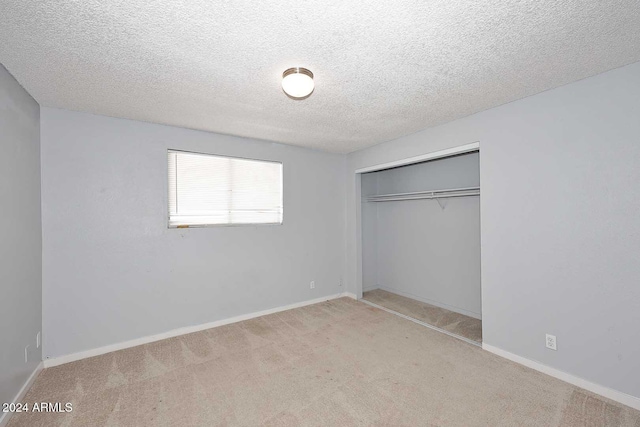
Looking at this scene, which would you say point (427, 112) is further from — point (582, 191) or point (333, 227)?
point (333, 227)

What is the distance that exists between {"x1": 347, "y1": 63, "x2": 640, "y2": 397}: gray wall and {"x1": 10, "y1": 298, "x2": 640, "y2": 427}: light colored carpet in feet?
1.08

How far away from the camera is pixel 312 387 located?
2.24 meters

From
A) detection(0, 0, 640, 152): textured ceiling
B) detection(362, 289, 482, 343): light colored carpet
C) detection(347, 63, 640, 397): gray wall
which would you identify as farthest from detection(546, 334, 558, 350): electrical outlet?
detection(0, 0, 640, 152): textured ceiling

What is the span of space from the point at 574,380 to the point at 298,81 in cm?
318

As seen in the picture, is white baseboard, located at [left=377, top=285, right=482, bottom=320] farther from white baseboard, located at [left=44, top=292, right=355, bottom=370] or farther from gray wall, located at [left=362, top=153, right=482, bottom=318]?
white baseboard, located at [left=44, top=292, right=355, bottom=370]

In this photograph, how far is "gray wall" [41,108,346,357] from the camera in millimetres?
2654

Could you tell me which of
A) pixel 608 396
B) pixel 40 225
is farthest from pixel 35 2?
pixel 608 396

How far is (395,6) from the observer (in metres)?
1.41

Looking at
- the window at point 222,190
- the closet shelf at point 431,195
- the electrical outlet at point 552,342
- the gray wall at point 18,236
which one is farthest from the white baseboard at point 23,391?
the closet shelf at point 431,195

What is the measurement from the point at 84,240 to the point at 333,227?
315 centimetres

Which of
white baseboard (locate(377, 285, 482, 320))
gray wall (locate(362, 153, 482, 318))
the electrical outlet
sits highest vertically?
gray wall (locate(362, 153, 482, 318))

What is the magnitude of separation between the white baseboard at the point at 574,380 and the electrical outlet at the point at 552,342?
18cm

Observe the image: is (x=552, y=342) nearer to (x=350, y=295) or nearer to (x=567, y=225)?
(x=567, y=225)

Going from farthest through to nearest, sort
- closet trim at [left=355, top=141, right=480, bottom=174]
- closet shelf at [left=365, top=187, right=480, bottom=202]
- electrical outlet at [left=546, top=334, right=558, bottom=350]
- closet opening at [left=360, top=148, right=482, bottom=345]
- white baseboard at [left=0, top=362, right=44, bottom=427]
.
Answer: closet opening at [left=360, top=148, right=482, bottom=345] → closet shelf at [left=365, top=187, right=480, bottom=202] → closet trim at [left=355, top=141, right=480, bottom=174] → electrical outlet at [left=546, top=334, right=558, bottom=350] → white baseboard at [left=0, top=362, right=44, bottom=427]
